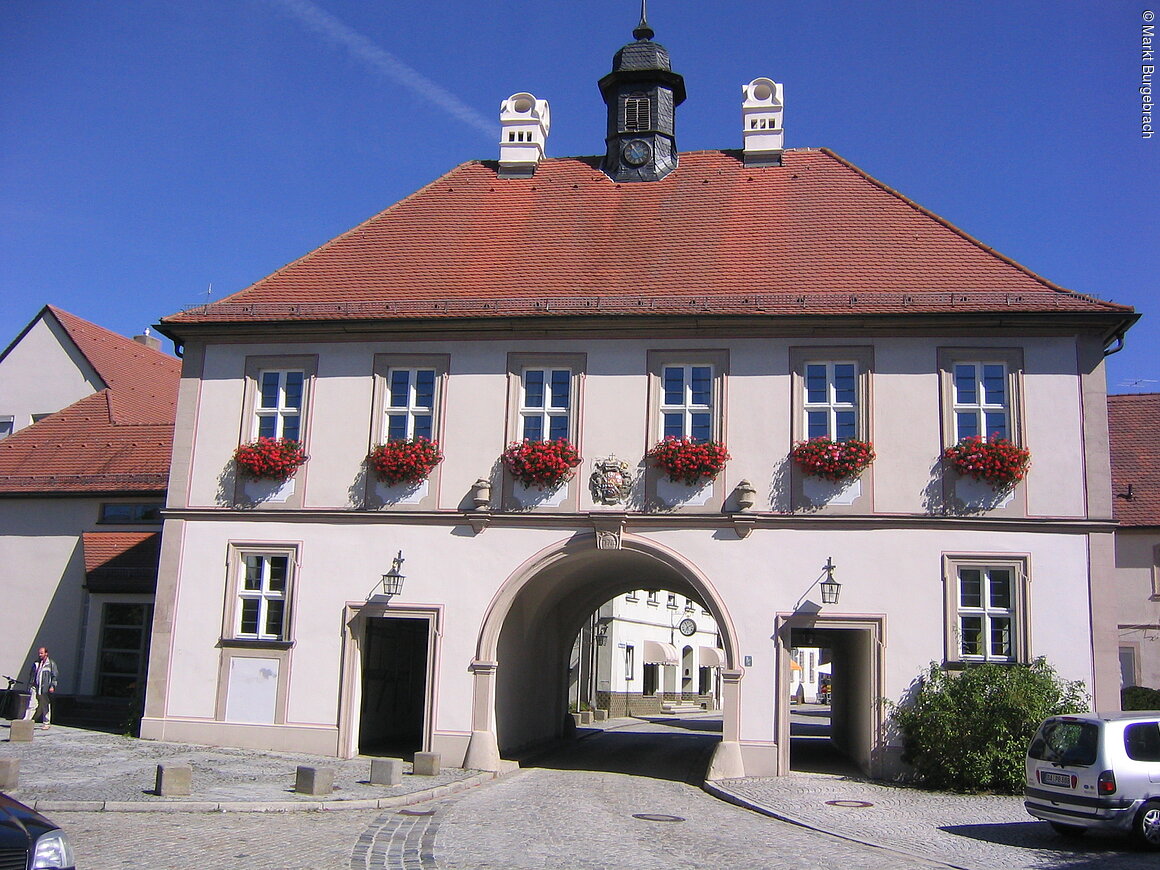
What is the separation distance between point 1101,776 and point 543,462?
985cm

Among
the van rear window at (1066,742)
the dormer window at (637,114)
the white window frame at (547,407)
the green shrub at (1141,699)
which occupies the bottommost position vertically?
the van rear window at (1066,742)

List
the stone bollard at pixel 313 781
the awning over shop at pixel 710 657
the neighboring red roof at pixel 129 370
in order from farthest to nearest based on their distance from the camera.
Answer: the awning over shop at pixel 710 657 → the neighboring red roof at pixel 129 370 → the stone bollard at pixel 313 781

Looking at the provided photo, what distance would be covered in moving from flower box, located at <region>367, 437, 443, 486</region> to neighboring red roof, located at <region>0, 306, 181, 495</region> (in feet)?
24.9

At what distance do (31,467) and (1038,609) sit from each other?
21878 millimetres

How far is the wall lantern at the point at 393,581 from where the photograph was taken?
65.4ft

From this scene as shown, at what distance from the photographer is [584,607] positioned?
92.0 feet

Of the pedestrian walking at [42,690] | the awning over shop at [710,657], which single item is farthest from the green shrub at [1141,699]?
the awning over shop at [710,657]

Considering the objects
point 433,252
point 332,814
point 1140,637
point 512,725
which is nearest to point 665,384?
point 433,252

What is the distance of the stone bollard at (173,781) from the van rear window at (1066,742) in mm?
10325

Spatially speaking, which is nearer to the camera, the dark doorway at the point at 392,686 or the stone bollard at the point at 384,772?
the stone bollard at the point at 384,772

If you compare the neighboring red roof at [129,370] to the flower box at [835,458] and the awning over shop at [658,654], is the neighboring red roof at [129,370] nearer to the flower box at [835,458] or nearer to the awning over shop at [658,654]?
the flower box at [835,458]

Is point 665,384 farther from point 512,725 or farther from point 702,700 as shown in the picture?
point 702,700

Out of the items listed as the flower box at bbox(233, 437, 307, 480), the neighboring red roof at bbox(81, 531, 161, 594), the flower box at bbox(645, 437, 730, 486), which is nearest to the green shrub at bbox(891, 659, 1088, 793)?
the flower box at bbox(645, 437, 730, 486)

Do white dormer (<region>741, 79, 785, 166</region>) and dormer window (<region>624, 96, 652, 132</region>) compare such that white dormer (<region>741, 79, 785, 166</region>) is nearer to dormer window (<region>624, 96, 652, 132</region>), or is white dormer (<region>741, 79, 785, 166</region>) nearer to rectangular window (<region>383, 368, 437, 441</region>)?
dormer window (<region>624, 96, 652, 132</region>)
